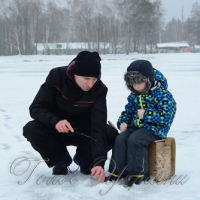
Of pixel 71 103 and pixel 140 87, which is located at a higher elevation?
pixel 140 87

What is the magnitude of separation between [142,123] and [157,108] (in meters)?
0.17

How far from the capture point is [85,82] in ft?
9.18

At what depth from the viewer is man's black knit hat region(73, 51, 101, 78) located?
108 inches

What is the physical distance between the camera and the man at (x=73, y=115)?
9.15 feet

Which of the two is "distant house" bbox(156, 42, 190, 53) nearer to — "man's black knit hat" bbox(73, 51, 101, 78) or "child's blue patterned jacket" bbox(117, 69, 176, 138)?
"child's blue patterned jacket" bbox(117, 69, 176, 138)

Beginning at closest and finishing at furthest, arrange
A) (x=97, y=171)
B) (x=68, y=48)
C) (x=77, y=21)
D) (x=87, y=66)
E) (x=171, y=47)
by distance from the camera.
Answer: (x=97, y=171) < (x=87, y=66) < (x=77, y=21) < (x=68, y=48) < (x=171, y=47)

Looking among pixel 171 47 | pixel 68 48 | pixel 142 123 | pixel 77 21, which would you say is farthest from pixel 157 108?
pixel 171 47

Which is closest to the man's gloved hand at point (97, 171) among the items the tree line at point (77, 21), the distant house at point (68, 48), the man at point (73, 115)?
the man at point (73, 115)

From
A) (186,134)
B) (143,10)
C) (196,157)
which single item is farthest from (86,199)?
(143,10)

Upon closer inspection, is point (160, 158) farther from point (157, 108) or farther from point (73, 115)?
point (73, 115)

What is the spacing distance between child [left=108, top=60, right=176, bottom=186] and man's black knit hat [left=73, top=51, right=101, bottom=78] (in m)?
0.26

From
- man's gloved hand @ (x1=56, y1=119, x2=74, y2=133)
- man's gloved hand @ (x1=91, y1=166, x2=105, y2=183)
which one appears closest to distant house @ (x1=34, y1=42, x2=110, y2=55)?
man's gloved hand @ (x1=56, y1=119, x2=74, y2=133)

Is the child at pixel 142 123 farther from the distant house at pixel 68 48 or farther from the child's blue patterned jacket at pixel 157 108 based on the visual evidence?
the distant house at pixel 68 48

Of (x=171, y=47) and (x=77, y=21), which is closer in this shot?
(x=77, y=21)
